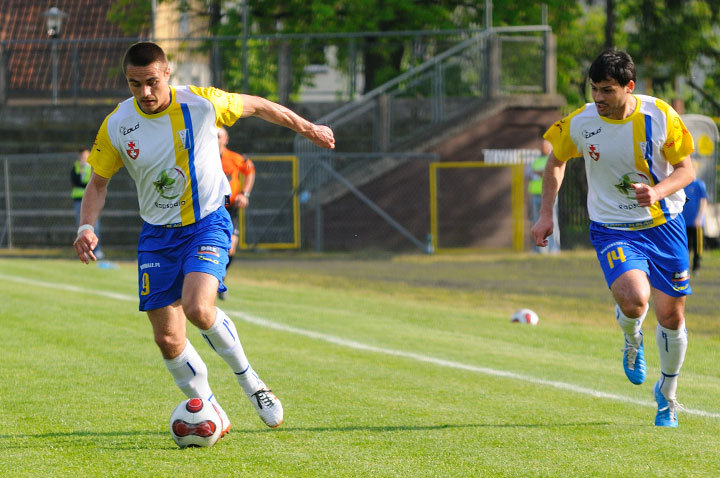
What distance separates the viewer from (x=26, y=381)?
27.1 feet

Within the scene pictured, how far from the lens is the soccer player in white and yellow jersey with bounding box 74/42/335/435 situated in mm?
6219

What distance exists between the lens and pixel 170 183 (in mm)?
6293

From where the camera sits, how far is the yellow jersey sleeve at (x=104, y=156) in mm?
6363

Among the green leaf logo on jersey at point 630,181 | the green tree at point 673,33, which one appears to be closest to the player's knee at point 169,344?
the green leaf logo on jersey at point 630,181

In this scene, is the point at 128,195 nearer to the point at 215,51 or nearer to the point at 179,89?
the point at 215,51

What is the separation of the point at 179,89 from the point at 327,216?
1899 centimetres

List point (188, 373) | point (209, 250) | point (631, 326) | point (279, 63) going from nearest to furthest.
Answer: point (209, 250), point (188, 373), point (631, 326), point (279, 63)

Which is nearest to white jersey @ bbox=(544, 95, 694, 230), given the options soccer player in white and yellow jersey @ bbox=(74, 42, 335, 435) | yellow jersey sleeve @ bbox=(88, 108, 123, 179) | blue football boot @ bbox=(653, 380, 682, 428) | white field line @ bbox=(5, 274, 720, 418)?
blue football boot @ bbox=(653, 380, 682, 428)

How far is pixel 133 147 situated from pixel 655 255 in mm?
3183

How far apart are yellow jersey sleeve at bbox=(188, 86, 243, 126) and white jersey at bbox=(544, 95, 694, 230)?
2103 millimetres

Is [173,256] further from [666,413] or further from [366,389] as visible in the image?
[666,413]

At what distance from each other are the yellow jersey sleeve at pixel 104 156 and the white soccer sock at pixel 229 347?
1.04 metres

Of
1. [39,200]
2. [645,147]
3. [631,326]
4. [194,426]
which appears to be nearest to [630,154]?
[645,147]

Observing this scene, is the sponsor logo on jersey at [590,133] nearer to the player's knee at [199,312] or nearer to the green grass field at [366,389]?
the green grass field at [366,389]
